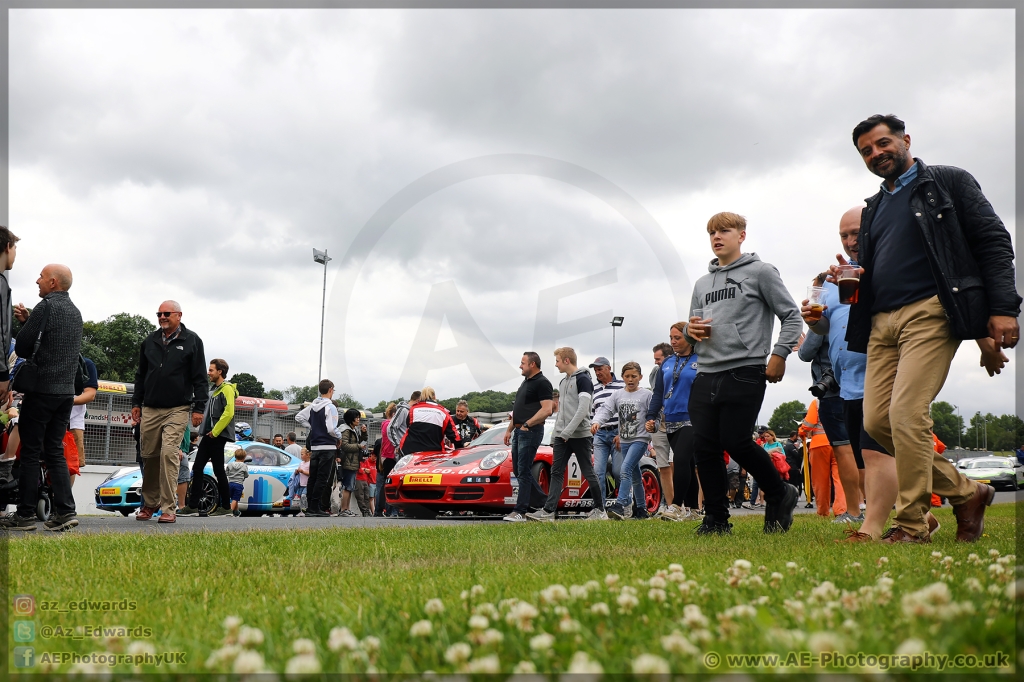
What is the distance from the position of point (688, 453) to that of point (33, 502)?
636 centimetres

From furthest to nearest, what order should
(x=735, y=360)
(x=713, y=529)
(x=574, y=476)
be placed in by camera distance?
(x=574, y=476), (x=713, y=529), (x=735, y=360)

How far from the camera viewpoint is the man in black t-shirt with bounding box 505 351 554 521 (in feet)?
30.6

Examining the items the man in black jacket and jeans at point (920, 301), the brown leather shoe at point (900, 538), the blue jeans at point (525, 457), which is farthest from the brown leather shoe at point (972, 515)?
the blue jeans at point (525, 457)

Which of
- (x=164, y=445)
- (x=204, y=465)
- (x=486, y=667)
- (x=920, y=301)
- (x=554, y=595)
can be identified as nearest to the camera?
(x=486, y=667)

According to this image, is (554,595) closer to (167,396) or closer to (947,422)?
(167,396)

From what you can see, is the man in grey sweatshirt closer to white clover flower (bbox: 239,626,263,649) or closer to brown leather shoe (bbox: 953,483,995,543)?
brown leather shoe (bbox: 953,483,995,543)

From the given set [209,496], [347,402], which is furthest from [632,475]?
[347,402]

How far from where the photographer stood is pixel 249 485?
46.7 feet

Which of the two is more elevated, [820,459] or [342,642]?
[342,642]

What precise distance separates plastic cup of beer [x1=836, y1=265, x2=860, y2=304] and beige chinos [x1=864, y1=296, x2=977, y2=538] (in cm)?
30

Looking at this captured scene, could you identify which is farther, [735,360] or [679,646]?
[735,360]

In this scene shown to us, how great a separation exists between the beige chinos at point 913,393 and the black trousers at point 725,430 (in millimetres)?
921

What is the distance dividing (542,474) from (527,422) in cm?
215

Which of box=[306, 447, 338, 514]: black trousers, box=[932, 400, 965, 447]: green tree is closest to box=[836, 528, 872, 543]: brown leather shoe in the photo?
box=[306, 447, 338, 514]: black trousers
